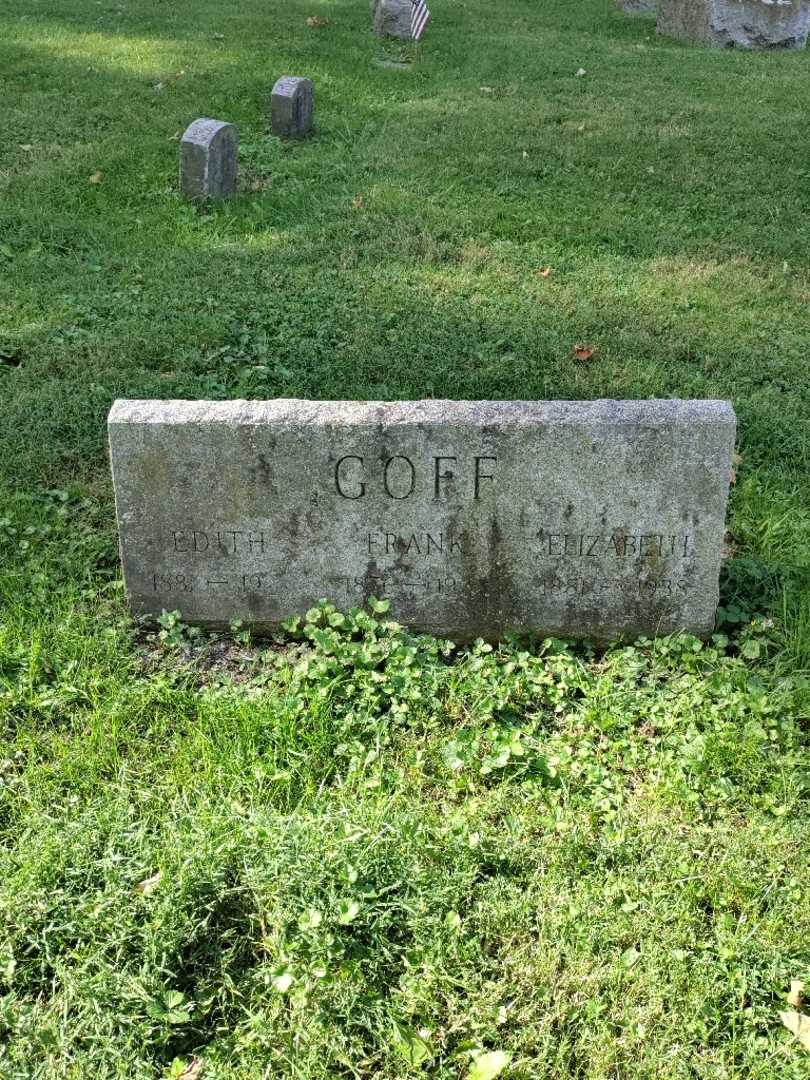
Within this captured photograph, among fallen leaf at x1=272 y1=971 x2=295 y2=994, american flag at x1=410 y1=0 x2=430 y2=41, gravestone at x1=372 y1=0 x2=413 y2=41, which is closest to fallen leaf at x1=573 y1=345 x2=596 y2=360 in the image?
fallen leaf at x1=272 y1=971 x2=295 y2=994

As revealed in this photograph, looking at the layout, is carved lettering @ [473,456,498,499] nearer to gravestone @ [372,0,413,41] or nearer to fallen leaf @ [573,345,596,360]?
fallen leaf @ [573,345,596,360]

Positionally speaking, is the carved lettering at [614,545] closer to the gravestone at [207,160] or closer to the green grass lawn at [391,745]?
the green grass lawn at [391,745]

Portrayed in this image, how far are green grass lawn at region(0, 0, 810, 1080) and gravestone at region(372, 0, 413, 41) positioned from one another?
711 cm

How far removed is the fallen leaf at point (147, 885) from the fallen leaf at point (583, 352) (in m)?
4.05

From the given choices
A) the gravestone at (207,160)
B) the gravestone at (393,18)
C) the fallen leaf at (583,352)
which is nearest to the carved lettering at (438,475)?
the fallen leaf at (583,352)

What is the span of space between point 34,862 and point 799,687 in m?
2.52

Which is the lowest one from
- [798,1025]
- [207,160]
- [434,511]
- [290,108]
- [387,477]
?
[798,1025]

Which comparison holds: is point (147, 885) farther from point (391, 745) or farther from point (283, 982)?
point (391, 745)

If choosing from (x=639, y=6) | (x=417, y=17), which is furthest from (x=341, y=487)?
(x=639, y=6)

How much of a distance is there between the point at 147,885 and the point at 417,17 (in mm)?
12890

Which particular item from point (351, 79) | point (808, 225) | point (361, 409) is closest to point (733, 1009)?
point (361, 409)

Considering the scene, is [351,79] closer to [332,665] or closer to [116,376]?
[116,376]

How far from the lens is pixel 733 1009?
2.56 meters

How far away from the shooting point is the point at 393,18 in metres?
13.3
